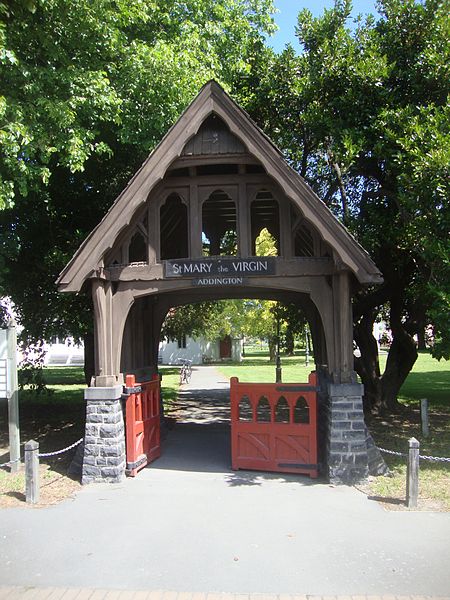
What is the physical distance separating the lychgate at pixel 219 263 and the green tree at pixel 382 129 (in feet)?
6.10

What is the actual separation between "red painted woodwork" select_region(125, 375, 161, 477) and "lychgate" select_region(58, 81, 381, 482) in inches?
6.6

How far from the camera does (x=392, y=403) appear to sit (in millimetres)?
16297

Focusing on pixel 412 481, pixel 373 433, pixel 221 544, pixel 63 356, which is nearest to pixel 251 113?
pixel 373 433

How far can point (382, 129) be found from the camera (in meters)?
11.2

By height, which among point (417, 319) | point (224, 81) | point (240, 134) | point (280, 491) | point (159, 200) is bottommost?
point (280, 491)

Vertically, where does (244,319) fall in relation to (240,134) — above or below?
below

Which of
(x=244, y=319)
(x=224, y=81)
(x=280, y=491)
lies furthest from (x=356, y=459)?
(x=244, y=319)

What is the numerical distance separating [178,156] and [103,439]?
15.6 feet

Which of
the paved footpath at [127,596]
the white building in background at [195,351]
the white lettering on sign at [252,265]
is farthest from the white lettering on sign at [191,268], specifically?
the white building in background at [195,351]

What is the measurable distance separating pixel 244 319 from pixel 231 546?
34676 mm

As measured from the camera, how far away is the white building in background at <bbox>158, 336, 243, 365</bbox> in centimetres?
4939

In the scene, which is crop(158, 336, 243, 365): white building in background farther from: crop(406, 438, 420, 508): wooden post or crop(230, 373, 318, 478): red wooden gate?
crop(406, 438, 420, 508): wooden post

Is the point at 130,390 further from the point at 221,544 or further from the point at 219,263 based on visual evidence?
the point at 221,544

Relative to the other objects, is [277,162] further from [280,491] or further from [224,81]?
[224,81]
